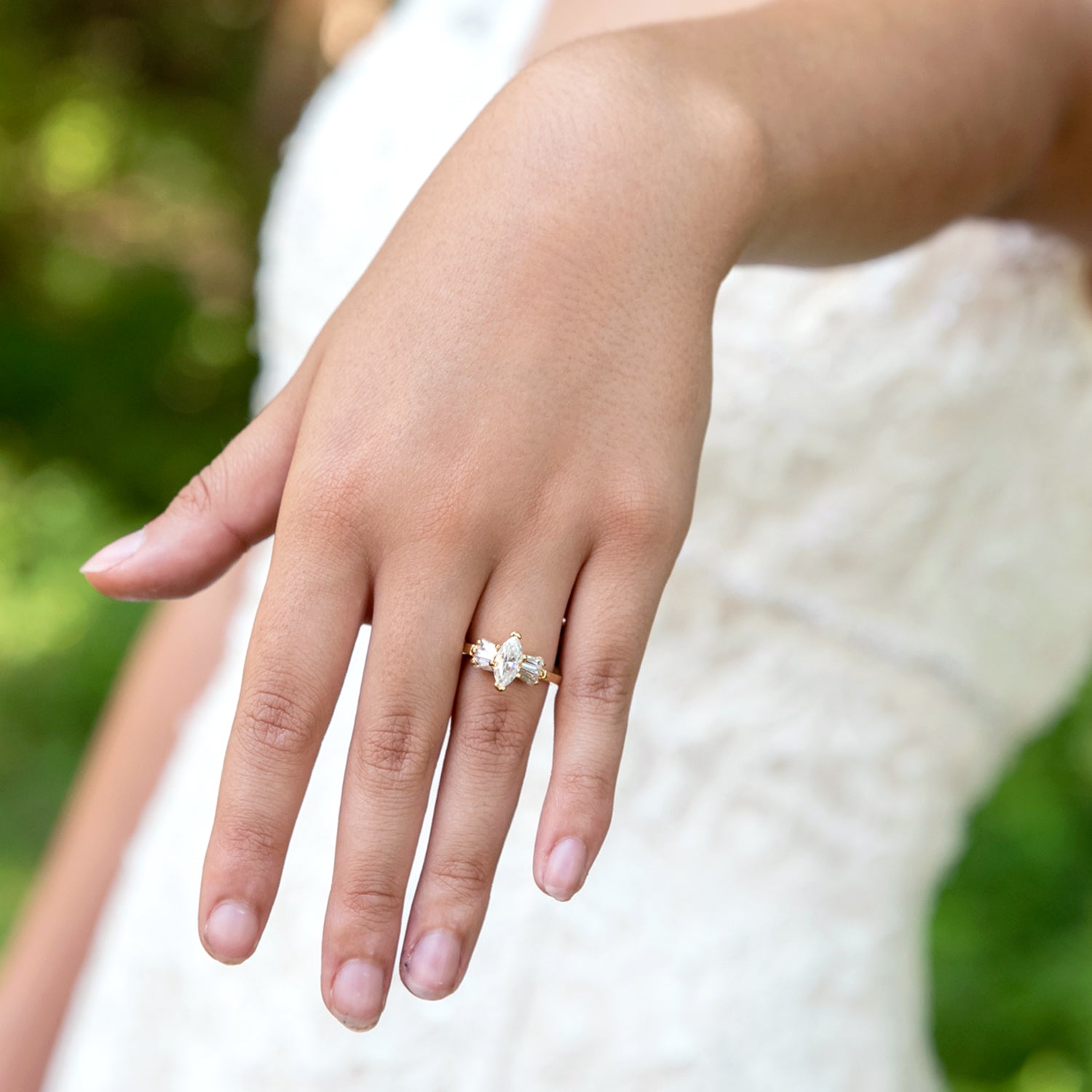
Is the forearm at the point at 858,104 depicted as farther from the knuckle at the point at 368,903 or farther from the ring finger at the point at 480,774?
the knuckle at the point at 368,903

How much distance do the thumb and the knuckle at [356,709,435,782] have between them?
15cm

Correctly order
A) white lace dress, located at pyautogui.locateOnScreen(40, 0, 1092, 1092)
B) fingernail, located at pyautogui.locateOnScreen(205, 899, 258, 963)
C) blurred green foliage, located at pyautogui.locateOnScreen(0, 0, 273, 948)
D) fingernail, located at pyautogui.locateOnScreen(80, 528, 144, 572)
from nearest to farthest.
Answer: fingernail, located at pyautogui.locateOnScreen(205, 899, 258, 963)
fingernail, located at pyautogui.locateOnScreen(80, 528, 144, 572)
white lace dress, located at pyautogui.locateOnScreen(40, 0, 1092, 1092)
blurred green foliage, located at pyautogui.locateOnScreen(0, 0, 273, 948)

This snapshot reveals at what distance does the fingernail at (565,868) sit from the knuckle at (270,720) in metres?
0.15

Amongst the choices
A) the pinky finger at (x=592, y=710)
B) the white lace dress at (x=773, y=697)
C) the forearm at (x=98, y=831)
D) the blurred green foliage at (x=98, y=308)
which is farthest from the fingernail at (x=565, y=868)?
the blurred green foliage at (x=98, y=308)

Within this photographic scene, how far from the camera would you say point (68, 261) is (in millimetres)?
5105

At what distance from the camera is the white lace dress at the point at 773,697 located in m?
1.00

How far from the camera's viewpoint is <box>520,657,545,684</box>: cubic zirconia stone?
59cm

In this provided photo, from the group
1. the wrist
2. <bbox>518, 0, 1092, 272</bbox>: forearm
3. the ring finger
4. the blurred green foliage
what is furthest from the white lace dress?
the blurred green foliage

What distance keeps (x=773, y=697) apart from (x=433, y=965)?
1.83 ft

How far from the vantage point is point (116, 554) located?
67 cm

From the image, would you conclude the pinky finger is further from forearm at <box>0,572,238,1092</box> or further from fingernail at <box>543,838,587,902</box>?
forearm at <box>0,572,238,1092</box>

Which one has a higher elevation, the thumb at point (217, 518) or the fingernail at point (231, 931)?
the thumb at point (217, 518)

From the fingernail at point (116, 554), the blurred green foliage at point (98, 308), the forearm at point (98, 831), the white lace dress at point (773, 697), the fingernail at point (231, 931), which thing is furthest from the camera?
the blurred green foliage at point (98, 308)

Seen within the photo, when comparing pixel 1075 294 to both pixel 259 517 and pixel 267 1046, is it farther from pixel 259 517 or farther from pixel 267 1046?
pixel 267 1046
